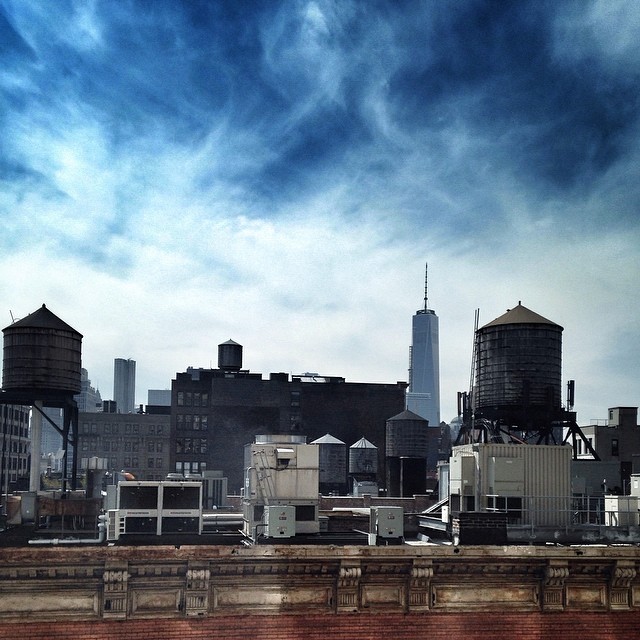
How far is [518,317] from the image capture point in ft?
129

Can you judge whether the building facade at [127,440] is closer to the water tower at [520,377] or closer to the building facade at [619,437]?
the building facade at [619,437]

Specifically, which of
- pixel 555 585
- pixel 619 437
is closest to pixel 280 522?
pixel 555 585

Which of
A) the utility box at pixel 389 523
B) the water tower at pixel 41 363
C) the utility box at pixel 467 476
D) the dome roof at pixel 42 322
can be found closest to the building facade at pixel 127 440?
the water tower at pixel 41 363

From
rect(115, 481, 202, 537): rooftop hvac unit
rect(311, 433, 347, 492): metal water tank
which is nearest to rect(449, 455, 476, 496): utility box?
rect(115, 481, 202, 537): rooftop hvac unit

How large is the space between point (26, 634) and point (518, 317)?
27.2m

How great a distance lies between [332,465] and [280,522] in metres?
51.1

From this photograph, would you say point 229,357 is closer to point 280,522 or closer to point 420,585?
point 280,522

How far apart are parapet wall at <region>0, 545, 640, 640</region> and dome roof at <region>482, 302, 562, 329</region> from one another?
52.0 feet

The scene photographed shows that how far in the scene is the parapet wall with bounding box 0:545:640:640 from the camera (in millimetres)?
22094

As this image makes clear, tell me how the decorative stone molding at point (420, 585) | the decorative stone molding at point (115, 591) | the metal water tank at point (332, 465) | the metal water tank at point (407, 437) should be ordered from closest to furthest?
the decorative stone molding at point (115, 591) → the decorative stone molding at point (420, 585) → the metal water tank at point (407, 437) → the metal water tank at point (332, 465)

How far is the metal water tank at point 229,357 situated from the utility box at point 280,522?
64.0m

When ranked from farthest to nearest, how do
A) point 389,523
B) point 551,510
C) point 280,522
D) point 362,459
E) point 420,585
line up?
point 362,459 → point 551,510 → point 389,523 → point 280,522 → point 420,585

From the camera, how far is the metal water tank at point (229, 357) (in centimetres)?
9019

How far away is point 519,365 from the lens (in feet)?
126
